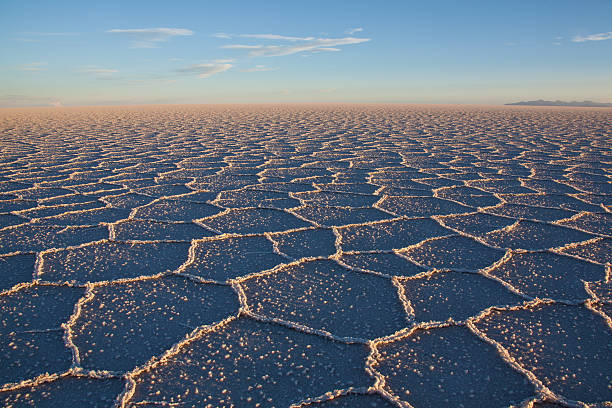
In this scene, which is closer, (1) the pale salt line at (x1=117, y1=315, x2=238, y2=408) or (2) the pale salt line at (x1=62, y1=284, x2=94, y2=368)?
(1) the pale salt line at (x1=117, y1=315, x2=238, y2=408)


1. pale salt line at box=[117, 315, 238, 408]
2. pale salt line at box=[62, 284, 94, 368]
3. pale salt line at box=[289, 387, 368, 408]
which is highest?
pale salt line at box=[62, 284, 94, 368]

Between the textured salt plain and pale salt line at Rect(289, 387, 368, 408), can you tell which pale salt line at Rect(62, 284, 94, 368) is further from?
pale salt line at Rect(289, 387, 368, 408)

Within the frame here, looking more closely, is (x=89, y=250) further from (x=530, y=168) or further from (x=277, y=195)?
(x=530, y=168)

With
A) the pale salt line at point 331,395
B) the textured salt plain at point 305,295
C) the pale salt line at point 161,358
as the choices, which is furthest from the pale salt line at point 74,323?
the pale salt line at point 331,395

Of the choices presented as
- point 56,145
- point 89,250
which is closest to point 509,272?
point 89,250

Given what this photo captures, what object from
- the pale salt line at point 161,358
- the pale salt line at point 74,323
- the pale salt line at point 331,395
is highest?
the pale salt line at point 74,323

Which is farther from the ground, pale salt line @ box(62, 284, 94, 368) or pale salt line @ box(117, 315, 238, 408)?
pale salt line @ box(62, 284, 94, 368)

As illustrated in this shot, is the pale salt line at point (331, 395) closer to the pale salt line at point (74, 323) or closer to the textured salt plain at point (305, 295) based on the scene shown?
the textured salt plain at point (305, 295)

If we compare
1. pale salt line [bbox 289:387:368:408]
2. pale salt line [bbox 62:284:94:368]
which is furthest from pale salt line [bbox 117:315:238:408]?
pale salt line [bbox 289:387:368:408]

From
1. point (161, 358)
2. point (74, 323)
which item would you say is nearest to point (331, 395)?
point (161, 358)
